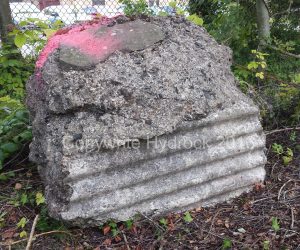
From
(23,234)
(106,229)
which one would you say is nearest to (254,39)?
(106,229)

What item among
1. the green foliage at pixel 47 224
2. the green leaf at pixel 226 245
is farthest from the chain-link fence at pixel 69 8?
the green leaf at pixel 226 245

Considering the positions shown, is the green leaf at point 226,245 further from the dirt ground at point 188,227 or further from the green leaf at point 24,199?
the green leaf at point 24,199

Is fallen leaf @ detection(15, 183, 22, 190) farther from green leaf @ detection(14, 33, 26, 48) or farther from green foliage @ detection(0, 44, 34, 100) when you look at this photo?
green foliage @ detection(0, 44, 34, 100)

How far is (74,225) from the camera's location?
6.70 ft

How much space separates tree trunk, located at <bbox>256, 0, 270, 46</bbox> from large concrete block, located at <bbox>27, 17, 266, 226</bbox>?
8.37 ft

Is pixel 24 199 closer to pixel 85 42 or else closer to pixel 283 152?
pixel 85 42

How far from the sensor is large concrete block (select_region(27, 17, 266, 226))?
1.99 metres

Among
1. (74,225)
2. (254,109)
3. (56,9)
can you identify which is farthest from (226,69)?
(56,9)

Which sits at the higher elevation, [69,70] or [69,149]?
[69,70]

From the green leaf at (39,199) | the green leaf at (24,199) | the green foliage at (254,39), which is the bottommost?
the green leaf at (24,199)

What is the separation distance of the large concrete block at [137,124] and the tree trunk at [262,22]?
100 inches

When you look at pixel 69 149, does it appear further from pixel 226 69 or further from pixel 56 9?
pixel 56 9

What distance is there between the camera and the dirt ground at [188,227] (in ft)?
6.65

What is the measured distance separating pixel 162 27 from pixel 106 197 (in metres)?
1.11
